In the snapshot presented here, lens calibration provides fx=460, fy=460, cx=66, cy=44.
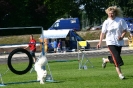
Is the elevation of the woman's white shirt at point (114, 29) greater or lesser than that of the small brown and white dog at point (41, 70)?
greater

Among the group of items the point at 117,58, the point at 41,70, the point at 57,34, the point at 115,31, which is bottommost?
the point at 41,70

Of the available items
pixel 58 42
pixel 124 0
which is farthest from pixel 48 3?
pixel 58 42

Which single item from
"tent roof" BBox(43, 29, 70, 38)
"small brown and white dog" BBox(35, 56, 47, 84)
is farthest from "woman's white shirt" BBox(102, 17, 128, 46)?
"tent roof" BBox(43, 29, 70, 38)

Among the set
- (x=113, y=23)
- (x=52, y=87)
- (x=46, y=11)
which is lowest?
(x=52, y=87)

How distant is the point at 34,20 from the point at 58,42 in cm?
3298

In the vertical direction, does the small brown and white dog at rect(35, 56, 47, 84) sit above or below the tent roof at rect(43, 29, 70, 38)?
below

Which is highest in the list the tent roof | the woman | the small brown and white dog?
the tent roof

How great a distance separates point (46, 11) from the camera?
77.2 metres

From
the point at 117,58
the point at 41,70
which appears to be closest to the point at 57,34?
the point at 41,70

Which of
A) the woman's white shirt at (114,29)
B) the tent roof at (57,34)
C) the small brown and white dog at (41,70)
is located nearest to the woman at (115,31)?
the woman's white shirt at (114,29)

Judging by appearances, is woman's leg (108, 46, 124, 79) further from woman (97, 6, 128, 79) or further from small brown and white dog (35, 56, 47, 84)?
small brown and white dog (35, 56, 47, 84)

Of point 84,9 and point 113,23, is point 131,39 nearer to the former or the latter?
point 113,23

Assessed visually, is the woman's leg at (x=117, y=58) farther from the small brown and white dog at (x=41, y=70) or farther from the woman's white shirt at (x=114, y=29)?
the small brown and white dog at (x=41, y=70)

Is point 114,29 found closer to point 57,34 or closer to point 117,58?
point 117,58
